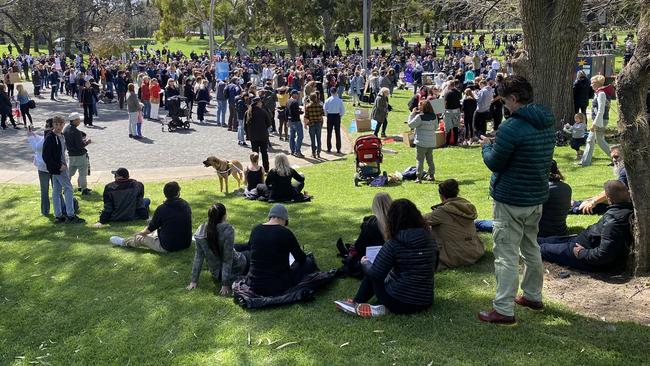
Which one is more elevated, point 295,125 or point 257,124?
point 257,124

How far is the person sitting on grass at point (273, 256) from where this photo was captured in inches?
243

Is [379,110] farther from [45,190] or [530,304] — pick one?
[530,304]

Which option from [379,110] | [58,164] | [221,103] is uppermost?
[221,103]

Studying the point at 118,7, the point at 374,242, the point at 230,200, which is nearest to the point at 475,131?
the point at 230,200

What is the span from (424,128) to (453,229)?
5.45 meters

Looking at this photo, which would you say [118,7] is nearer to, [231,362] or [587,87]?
[587,87]

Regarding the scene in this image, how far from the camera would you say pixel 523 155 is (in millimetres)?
4863

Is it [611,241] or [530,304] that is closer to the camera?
[530,304]

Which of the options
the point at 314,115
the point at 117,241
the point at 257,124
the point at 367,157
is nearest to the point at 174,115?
the point at 314,115

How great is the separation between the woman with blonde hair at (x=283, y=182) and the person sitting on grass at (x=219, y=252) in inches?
169

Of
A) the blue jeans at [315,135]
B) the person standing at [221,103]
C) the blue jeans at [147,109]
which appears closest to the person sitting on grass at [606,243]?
Answer: the blue jeans at [315,135]

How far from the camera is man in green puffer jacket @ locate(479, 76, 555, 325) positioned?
4.84 metres

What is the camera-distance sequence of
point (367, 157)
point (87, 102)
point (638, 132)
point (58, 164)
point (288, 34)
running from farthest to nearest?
point (288, 34) < point (87, 102) < point (367, 157) < point (58, 164) < point (638, 132)

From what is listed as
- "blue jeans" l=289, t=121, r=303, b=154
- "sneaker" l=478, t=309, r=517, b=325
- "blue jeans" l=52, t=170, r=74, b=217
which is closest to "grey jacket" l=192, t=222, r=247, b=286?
"sneaker" l=478, t=309, r=517, b=325
